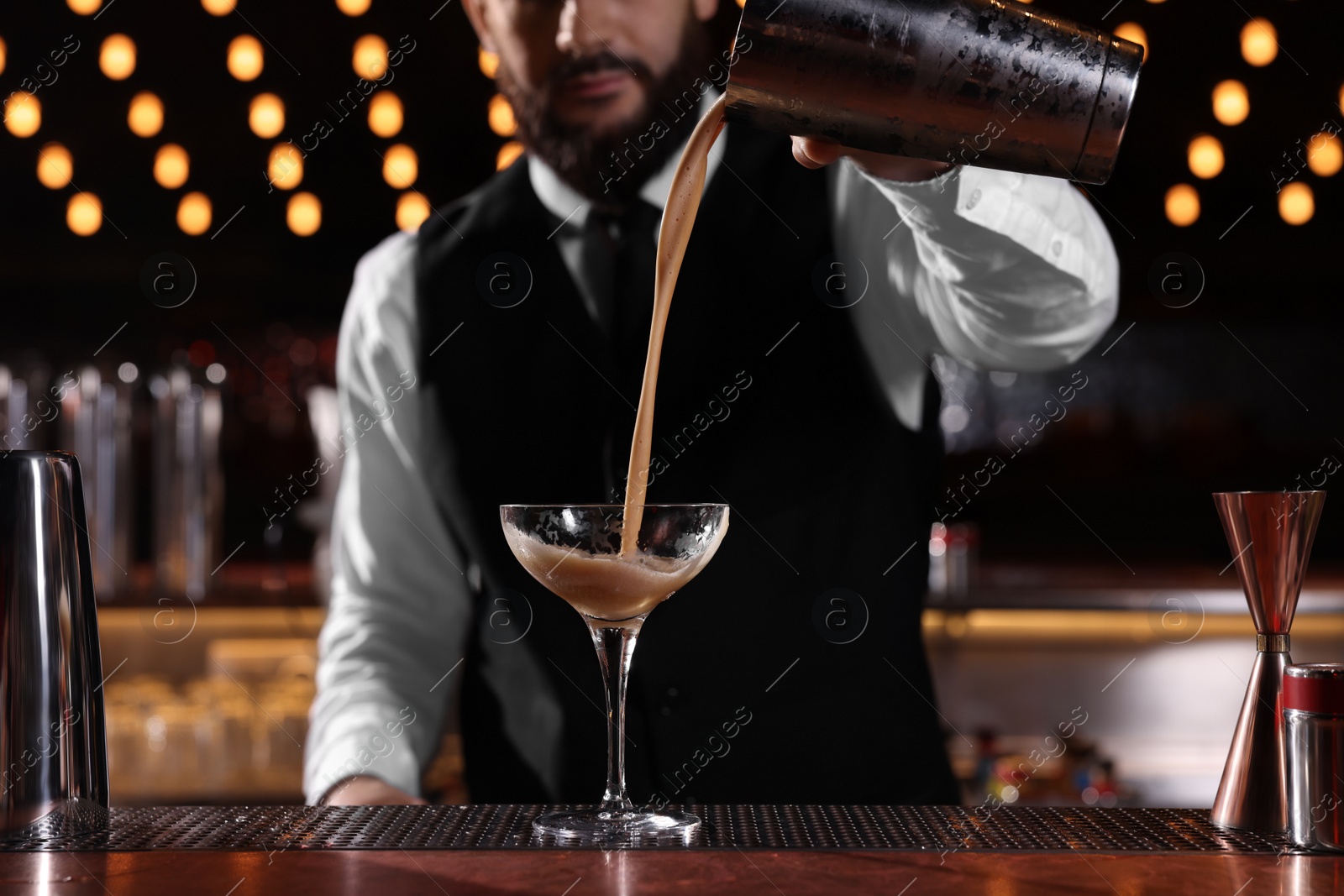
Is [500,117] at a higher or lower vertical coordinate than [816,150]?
higher

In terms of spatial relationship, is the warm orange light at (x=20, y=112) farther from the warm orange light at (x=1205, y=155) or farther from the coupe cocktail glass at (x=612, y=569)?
the warm orange light at (x=1205, y=155)

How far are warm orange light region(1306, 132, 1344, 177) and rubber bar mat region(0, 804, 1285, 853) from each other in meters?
2.52

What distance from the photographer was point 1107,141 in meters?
1.02

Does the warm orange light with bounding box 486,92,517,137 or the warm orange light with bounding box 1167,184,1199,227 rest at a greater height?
the warm orange light with bounding box 486,92,517,137

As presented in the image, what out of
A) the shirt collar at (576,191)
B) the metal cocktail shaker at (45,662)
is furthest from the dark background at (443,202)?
the metal cocktail shaker at (45,662)

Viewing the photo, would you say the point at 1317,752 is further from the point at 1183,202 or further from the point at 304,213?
the point at 304,213

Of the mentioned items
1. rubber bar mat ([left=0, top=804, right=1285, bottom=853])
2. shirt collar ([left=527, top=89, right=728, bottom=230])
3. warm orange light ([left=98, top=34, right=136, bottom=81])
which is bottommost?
rubber bar mat ([left=0, top=804, right=1285, bottom=853])

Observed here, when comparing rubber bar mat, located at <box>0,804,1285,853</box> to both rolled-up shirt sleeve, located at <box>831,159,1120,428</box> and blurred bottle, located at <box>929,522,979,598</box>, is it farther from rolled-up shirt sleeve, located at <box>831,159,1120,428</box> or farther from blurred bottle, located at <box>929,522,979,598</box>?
blurred bottle, located at <box>929,522,979,598</box>

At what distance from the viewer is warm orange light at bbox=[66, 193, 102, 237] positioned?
10.2ft

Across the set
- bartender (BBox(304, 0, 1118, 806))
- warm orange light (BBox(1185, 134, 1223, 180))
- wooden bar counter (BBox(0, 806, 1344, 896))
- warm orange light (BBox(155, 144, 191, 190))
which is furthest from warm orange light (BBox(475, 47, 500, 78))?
wooden bar counter (BBox(0, 806, 1344, 896))

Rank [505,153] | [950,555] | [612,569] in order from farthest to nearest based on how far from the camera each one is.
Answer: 1. [950,555]
2. [505,153]
3. [612,569]

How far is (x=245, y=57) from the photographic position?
9.62 ft

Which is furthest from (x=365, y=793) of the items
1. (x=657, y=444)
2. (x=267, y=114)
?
(x=267, y=114)

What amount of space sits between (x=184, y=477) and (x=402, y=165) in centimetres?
90
